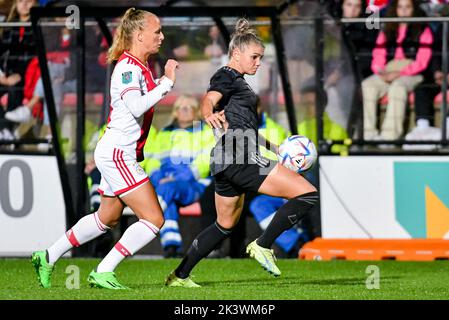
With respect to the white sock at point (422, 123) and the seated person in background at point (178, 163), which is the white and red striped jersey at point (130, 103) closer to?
the seated person in background at point (178, 163)

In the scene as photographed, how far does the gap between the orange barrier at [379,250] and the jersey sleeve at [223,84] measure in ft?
15.4

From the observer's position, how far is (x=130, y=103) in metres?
9.25

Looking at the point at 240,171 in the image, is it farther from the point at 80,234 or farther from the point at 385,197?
the point at 385,197

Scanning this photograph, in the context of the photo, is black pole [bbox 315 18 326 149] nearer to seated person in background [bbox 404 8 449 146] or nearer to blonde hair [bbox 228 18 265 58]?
seated person in background [bbox 404 8 449 146]

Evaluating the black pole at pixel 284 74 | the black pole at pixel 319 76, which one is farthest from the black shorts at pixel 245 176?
the black pole at pixel 319 76

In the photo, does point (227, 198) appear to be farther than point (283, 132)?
No

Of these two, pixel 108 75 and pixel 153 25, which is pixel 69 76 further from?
pixel 153 25

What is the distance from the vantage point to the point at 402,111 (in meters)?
15.1

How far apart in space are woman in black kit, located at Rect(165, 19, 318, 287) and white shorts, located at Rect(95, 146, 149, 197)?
641mm

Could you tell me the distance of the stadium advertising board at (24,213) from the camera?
15.1m

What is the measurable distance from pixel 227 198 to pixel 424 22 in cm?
607

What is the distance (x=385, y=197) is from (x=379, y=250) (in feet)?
3.08

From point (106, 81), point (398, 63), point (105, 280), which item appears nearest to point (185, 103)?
point (106, 81)
